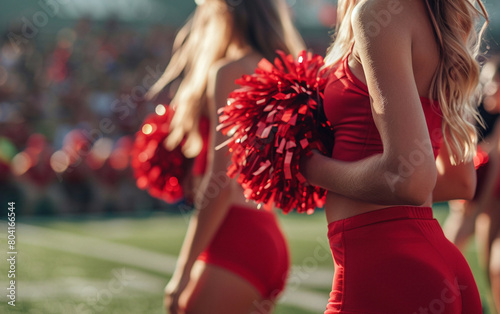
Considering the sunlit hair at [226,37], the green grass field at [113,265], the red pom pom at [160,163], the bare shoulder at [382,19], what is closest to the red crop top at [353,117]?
the bare shoulder at [382,19]

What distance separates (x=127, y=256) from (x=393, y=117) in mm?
6501

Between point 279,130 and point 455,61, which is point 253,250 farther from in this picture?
point 455,61

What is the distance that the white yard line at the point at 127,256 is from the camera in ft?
18.2

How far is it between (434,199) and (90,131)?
11.9m

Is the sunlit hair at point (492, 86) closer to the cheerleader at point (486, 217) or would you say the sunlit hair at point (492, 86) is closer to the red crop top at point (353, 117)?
the cheerleader at point (486, 217)

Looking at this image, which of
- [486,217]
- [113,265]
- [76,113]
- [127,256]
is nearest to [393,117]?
[486,217]

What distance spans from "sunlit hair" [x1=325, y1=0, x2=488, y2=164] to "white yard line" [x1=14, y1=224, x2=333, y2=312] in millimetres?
3637

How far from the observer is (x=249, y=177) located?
68.1 inches

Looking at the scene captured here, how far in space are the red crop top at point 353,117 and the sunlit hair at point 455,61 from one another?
0.09 feet

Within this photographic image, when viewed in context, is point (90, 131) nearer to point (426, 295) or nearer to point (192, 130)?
point (192, 130)

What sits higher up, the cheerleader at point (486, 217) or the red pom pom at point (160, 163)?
the red pom pom at point (160, 163)

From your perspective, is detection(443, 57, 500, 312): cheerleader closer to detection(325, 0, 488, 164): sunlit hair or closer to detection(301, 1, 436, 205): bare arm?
detection(325, 0, 488, 164): sunlit hair

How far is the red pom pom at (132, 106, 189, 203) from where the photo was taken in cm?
296

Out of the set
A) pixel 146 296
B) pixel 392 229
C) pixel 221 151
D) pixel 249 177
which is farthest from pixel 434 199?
pixel 146 296
